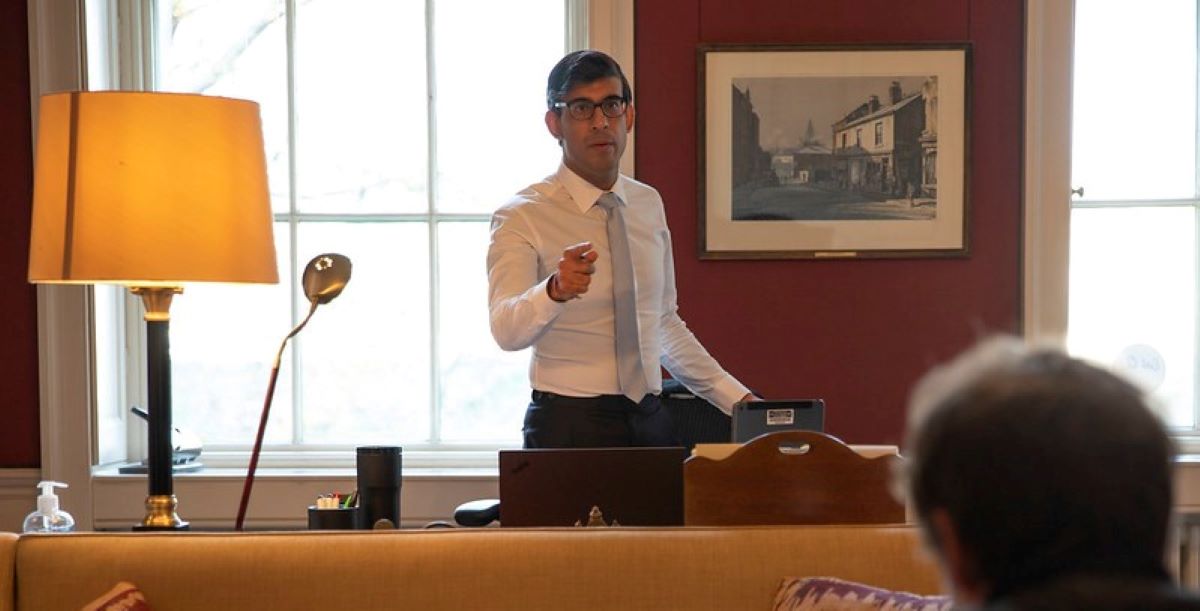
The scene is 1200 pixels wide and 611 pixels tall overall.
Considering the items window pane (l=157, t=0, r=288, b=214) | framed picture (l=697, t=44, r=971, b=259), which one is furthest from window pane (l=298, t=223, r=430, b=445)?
framed picture (l=697, t=44, r=971, b=259)

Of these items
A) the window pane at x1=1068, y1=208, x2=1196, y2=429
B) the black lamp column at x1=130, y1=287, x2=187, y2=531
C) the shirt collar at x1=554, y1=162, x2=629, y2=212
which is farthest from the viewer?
the window pane at x1=1068, y1=208, x2=1196, y2=429

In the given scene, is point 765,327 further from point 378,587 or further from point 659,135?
point 378,587

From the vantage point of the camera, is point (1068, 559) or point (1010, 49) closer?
point (1068, 559)

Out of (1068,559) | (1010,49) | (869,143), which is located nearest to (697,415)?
(869,143)

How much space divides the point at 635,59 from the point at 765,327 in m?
0.89

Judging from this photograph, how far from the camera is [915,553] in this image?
7.32 ft

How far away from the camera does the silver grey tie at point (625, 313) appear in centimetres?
287

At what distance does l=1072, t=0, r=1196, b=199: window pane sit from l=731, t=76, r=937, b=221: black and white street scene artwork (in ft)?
1.75

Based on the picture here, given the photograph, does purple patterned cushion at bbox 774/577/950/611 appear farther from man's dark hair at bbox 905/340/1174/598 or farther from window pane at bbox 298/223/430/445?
window pane at bbox 298/223/430/445

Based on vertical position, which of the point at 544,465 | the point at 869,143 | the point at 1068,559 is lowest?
the point at 544,465

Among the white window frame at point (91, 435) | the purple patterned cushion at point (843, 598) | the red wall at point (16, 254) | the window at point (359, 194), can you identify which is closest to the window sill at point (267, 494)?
the white window frame at point (91, 435)

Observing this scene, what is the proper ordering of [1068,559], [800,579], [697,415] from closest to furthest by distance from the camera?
[1068,559] < [800,579] < [697,415]

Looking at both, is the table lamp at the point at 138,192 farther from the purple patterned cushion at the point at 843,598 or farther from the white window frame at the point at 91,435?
the white window frame at the point at 91,435

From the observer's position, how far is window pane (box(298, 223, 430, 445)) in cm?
413
